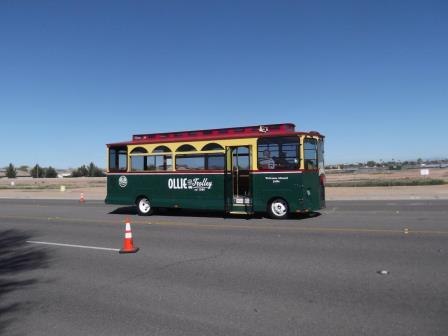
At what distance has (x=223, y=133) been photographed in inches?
663

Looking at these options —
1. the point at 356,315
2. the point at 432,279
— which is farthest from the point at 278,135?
the point at 356,315

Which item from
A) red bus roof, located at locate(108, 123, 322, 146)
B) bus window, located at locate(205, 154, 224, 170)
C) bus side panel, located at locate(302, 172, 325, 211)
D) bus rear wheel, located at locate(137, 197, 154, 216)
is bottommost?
bus rear wheel, located at locate(137, 197, 154, 216)

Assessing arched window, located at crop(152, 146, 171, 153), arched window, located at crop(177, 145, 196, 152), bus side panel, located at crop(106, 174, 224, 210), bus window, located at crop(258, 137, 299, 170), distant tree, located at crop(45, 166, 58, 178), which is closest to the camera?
bus window, located at crop(258, 137, 299, 170)

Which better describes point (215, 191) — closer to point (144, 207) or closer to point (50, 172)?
point (144, 207)

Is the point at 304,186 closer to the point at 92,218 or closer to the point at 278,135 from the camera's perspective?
the point at 278,135

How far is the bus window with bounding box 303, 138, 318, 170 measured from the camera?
51.0 feet

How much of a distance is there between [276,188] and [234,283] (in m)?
8.91

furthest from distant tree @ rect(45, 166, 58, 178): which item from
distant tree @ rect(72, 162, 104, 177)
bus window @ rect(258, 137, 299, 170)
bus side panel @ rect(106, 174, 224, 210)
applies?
bus window @ rect(258, 137, 299, 170)

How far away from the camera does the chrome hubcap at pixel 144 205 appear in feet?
62.0

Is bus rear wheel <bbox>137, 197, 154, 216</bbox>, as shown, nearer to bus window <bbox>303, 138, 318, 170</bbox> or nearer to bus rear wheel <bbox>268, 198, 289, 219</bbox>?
bus rear wheel <bbox>268, 198, 289, 219</bbox>

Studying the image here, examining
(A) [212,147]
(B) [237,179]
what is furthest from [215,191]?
(A) [212,147]

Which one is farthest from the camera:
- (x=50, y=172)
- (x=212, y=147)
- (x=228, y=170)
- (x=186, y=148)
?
(x=50, y=172)

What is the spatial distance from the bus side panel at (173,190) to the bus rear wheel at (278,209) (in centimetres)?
191

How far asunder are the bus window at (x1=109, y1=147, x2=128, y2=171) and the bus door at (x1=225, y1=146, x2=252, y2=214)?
17.0ft
